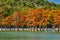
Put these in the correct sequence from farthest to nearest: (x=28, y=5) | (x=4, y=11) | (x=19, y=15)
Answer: (x=28, y=5) → (x=4, y=11) → (x=19, y=15)

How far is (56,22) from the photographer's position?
7919 centimetres

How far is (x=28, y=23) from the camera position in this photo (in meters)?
82.9

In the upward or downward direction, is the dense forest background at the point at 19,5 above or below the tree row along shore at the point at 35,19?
above

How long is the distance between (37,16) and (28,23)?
4450 millimetres

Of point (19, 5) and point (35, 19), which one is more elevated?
point (19, 5)

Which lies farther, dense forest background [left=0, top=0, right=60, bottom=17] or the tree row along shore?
dense forest background [left=0, top=0, right=60, bottom=17]

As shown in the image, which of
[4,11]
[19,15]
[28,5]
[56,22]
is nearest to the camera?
[56,22]

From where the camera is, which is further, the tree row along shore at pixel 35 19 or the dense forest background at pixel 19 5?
the dense forest background at pixel 19 5

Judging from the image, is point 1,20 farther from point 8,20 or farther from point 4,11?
point 4,11

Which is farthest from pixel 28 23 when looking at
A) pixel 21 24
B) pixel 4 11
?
pixel 4 11

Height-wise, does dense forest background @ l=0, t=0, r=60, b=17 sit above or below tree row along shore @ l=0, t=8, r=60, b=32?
above

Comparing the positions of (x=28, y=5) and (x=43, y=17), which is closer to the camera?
(x=43, y=17)

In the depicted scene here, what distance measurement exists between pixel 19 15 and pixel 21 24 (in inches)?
144

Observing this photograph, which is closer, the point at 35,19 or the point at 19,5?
the point at 35,19
